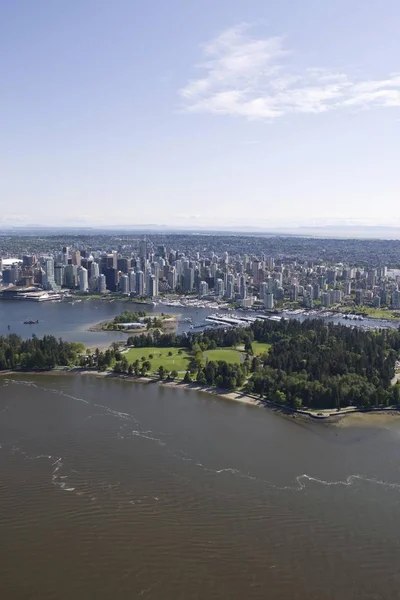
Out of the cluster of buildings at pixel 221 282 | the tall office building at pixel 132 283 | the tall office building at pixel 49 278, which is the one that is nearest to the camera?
the cluster of buildings at pixel 221 282

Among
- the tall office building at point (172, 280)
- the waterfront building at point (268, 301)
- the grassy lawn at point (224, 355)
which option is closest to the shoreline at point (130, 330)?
the grassy lawn at point (224, 355)

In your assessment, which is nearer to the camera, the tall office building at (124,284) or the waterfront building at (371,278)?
the tall office building at (124,284)

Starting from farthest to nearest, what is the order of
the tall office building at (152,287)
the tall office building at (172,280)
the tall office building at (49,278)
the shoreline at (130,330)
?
1. the tall office building at (172,280)
2. the tall office building at (49,278)
3. the tall office building at (152,287)
4. the shoreline at (130,330)

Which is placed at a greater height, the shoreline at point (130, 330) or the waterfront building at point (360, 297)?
the waterfront building at point (360, 297)

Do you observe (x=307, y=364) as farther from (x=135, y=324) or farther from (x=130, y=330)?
(x=135, y=324)

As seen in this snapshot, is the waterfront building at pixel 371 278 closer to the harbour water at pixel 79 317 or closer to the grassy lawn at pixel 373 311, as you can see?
the grassy lawn at pixel 373 311

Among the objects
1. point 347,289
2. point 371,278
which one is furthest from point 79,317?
point 371,278
